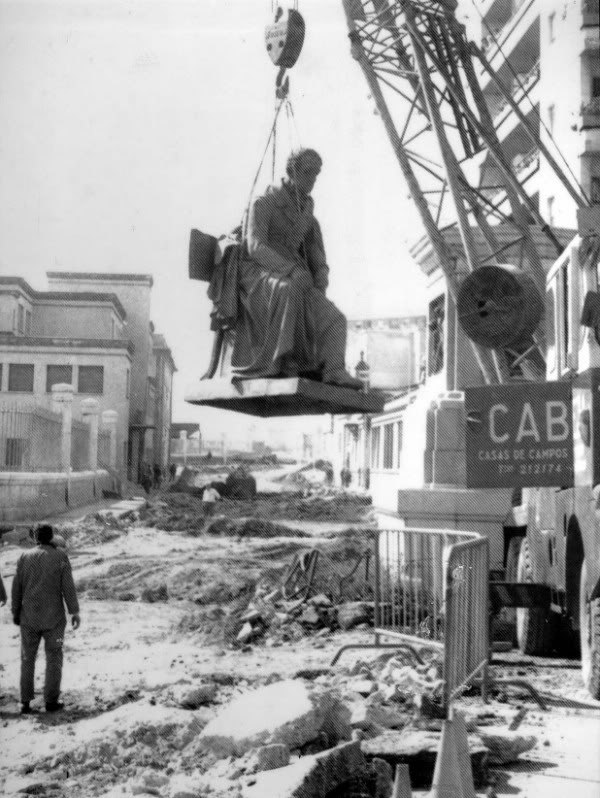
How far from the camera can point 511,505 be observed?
11.3 metres

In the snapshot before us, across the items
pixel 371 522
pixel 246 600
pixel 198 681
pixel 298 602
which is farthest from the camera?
pixel 371 522

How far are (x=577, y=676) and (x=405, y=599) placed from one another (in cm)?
175

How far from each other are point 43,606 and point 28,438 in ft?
49.1

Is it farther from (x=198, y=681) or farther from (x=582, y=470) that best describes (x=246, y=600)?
(x=582, y=470)

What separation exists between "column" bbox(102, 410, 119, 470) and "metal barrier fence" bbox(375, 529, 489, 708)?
46.2 ft

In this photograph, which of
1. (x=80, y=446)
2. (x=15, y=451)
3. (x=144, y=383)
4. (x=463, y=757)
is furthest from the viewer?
(x=144, y=383)

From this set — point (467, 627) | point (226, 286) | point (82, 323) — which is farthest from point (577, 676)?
point (82, 323)

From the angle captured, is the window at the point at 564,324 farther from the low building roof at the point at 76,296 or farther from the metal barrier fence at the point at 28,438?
the metal barrier fence at the point at 28,438

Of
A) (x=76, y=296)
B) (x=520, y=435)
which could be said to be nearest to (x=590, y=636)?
(x=520, y=435)

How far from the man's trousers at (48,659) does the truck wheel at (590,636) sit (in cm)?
397

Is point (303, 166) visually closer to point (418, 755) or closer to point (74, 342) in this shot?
point (418, 755)

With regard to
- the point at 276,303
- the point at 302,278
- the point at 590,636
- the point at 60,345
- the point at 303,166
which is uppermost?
the point at 60,345

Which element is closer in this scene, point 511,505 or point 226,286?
point 226,286

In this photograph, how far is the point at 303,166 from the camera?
5.93 m
